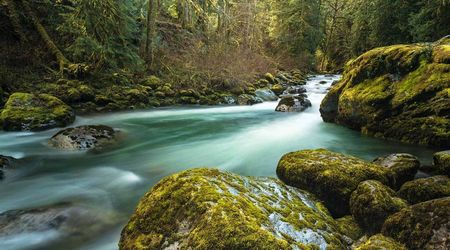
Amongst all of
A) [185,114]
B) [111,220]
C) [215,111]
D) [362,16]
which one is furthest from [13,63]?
[362,16]

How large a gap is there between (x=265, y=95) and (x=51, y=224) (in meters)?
13.8

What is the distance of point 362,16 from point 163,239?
2362cm

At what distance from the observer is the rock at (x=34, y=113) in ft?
29.3

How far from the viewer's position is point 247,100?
1578 cm

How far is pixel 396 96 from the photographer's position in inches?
314

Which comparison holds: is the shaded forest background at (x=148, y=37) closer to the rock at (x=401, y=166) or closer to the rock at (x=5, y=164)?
the rock at (x=5, y=164)

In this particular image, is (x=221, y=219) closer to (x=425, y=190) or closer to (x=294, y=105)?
(x=425, y=190)

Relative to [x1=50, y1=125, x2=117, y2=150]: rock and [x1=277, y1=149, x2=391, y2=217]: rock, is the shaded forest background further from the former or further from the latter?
[x1=277, y1=149, x2=391, y2=217]: rock

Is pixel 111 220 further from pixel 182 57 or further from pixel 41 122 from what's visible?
pixel 182 57

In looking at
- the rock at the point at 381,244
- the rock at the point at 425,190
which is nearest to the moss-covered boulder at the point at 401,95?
the rock at the point at 425,190

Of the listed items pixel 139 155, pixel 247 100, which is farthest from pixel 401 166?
pixel 247 100

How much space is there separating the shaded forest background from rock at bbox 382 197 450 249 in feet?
31.8

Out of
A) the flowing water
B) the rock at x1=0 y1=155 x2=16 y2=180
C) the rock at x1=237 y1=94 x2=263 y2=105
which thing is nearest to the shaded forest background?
the rock at x1=237 y1=94 x2=263 y2=105

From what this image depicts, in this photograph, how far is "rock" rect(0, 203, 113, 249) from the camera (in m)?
3.97
